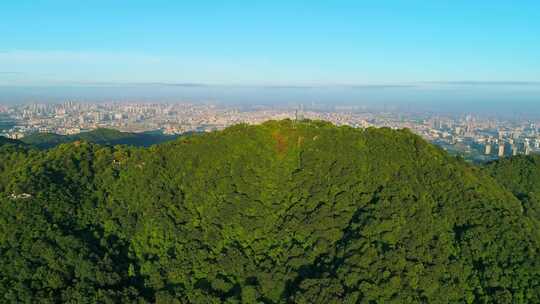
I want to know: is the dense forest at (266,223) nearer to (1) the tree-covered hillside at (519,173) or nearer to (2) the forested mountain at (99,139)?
(1) the tree-covered hillside at (519,173)

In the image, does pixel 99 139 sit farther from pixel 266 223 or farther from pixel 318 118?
pixel 266 223

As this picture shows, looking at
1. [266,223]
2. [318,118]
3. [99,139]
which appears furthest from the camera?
[318,118]

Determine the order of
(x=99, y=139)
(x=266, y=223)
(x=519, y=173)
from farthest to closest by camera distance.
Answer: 1. (x=99, y=139)
2. (x=519, y=173)
3. (x=266, y=223)

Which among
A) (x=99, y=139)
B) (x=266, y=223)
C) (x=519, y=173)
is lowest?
(x=266, y=223)

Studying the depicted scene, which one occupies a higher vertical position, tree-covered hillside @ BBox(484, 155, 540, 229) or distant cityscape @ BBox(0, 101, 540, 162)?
tree-covered hillside @ BBox(484, 155, 540, 229)

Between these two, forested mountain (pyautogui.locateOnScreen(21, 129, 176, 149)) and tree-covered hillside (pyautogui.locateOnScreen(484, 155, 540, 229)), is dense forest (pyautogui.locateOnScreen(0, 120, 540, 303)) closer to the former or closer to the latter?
tree-covered hillside (pyautogui.locateOnScreen(484, 155, 540, 229))

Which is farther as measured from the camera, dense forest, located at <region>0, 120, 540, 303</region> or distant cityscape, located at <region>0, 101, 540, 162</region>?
distant cityscape, located at <region>0, 101, 540, 162</region>

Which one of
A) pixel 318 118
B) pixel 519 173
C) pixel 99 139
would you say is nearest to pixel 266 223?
pixel 519 173

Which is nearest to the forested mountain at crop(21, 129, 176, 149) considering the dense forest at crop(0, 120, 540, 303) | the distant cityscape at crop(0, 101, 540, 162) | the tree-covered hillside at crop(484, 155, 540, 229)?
the distant cityscape at crop(0, 101, 540, 162)
